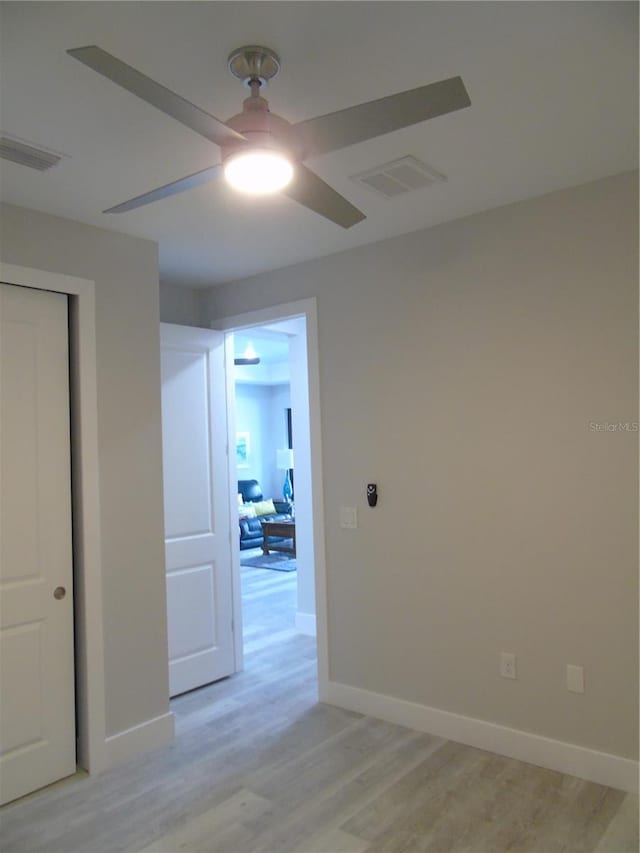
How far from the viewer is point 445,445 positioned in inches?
125

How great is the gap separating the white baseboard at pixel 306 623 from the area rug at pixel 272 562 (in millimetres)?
2504

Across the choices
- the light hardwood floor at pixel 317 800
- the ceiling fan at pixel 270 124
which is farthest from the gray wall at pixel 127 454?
the ceiling fan at pixel 270 124

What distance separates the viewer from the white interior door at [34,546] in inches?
107

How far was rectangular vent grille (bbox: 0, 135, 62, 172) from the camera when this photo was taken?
220 cm

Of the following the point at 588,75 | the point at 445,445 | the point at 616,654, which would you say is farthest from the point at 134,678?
the point at 588,75

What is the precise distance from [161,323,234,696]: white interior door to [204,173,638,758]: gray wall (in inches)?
32.8

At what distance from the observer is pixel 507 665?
297 centimetres

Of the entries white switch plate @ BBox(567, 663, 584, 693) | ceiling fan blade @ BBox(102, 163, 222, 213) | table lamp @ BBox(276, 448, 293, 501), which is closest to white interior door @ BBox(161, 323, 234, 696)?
ceiling fan blade @ BBox(102, 163, 222, 213)

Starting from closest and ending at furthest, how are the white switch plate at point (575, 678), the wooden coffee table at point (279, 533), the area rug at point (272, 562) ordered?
the white switch plate at point (575, 678) → the area rug at point (272, 562) → the wooden coffee table at point (279, 533)

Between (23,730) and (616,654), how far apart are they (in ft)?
8.47

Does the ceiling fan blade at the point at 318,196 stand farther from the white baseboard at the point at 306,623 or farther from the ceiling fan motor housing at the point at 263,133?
the white baseboard at the point at 306,623

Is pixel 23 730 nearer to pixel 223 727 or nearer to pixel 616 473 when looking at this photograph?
pixel 223 727

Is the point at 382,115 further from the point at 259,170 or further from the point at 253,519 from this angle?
the point at 253,519

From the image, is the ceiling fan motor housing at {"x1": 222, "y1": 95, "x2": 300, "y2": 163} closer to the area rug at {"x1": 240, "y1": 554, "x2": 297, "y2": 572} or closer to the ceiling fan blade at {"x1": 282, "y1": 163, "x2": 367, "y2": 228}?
the ceiling fan blade at {"x1": 282, "y1": 163, "x2": 367, "y2": 228}
